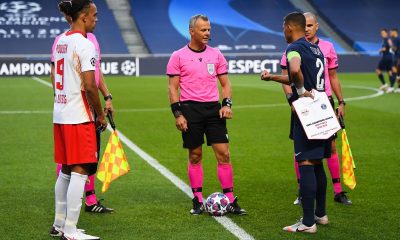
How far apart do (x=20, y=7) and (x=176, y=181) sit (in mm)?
39639

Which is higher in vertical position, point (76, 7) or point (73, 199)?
point (76, 7)

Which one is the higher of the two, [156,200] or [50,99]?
[156,200]

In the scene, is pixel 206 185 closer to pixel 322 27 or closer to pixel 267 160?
pixel 267 160

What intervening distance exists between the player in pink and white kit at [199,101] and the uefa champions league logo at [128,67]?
97.7ft

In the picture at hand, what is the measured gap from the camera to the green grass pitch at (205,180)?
777 centimetres

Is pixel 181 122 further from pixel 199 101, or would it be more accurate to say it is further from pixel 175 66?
pixel 175 66

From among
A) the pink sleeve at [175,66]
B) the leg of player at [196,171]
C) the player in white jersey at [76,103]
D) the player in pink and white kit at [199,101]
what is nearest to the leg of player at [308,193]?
the player in pink and white kit at [199,101]

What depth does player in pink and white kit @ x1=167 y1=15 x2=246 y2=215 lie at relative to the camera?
852cm

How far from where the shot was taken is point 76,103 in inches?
278

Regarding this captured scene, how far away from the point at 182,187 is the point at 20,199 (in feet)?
6.43

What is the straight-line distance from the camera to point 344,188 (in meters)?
10.0

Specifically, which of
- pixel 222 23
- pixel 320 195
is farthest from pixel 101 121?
pixel 222 23

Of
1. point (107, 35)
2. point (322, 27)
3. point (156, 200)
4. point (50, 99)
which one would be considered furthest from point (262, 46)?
point (156, 200)

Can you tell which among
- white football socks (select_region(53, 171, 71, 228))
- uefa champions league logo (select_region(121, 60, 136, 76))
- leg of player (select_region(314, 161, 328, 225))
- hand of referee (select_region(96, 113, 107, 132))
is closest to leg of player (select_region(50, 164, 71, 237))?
white football socks (select_region(53, 171, 71, 228))
